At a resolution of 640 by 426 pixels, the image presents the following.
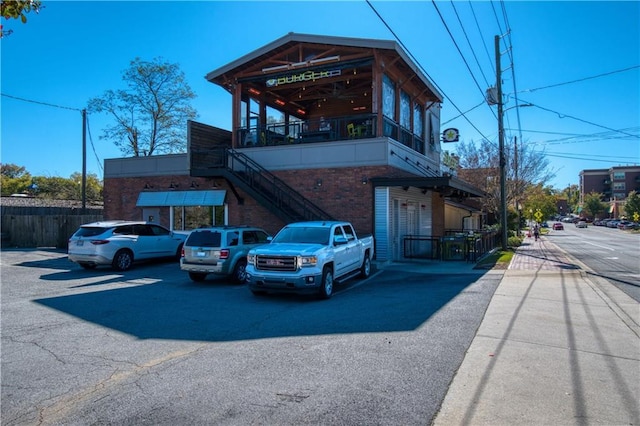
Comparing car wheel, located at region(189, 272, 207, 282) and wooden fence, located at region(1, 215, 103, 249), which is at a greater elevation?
wooden fence, located at region(1, 215, 103, 249)

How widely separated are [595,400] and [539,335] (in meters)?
2.68

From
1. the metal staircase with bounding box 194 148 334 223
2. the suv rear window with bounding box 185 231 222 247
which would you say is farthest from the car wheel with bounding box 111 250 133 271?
the metal staircase with bounding box 194 148 334 223

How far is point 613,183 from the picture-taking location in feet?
382

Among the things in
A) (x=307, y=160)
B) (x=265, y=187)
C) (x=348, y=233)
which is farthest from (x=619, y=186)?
(x=348, y=233)

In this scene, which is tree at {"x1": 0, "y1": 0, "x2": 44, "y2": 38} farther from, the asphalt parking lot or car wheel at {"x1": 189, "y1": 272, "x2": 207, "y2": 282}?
car wheel at {"x1": 189, "y1": 272, "x2": 207, "y2": 282}

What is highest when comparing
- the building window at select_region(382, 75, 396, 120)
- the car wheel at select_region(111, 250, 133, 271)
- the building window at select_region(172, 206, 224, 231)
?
the building window at select_region(382, 75, 396, 120)

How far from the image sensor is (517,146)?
1401 inches

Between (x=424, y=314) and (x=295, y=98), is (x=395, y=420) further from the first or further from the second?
(x=295, y=98)

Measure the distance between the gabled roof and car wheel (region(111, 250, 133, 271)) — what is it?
9597mm

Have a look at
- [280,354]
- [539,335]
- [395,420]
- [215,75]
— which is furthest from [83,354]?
[215,75]

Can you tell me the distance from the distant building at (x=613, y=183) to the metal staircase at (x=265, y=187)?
354ft

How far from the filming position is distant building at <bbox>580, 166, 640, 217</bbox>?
110975 mm

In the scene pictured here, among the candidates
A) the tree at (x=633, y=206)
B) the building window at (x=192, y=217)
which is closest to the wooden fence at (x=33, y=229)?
the building window at (x=192, y=217)

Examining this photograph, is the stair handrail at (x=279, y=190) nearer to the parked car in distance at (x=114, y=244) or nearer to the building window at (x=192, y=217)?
the building window at (x=192, y=217)
